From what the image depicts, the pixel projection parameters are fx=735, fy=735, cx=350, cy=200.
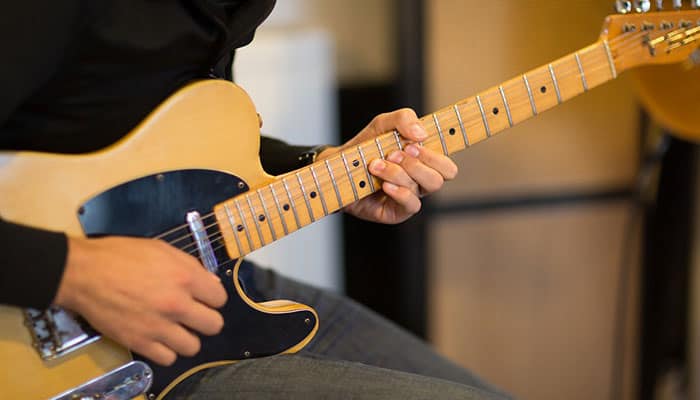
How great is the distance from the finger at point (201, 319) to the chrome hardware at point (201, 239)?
48 mm

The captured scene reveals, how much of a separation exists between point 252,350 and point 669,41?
1.75ft

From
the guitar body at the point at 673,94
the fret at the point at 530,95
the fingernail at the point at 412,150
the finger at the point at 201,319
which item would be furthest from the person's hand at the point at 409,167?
the guitar body at the point at 673,94

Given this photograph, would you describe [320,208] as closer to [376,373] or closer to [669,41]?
[376,373]

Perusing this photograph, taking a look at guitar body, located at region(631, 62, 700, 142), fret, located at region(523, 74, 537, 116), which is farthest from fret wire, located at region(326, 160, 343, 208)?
guitar body, located at region(631, 62, 700, 142)

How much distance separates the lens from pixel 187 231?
2.06ft

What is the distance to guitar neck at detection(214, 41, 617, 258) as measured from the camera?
658 mm

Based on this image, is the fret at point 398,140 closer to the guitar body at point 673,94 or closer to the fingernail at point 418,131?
the fingernail at point 418,131

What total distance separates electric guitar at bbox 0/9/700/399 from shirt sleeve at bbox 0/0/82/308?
31 millimetres

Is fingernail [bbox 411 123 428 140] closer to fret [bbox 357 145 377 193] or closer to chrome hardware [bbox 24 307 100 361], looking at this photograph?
fret [bbox 357 145 377 193]

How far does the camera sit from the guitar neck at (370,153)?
0.66m

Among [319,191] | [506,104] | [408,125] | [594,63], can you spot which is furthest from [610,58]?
[319,191]

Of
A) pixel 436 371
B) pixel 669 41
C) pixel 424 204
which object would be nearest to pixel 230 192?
pixel 436 371

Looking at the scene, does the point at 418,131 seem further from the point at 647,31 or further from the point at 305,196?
the point at 647,31

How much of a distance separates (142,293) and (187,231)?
79 mm
